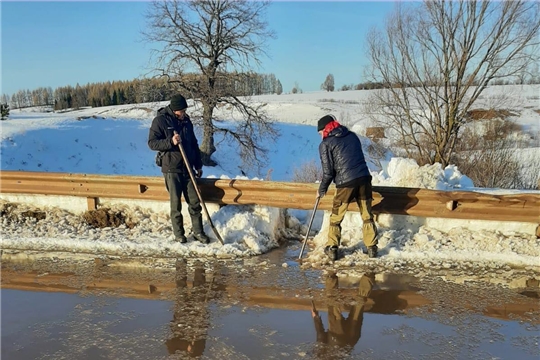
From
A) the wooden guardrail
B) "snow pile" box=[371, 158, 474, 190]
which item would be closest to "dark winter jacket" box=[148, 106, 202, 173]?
the wooden guardrail

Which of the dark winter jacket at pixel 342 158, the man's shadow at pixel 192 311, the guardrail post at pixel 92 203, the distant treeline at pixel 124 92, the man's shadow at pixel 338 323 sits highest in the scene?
the distant treeline at pixel 124 92

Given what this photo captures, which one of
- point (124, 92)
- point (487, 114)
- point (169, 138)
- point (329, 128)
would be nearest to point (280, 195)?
point (329, 128)

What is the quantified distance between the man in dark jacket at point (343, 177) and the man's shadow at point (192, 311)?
1.62m

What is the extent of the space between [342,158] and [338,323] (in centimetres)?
221

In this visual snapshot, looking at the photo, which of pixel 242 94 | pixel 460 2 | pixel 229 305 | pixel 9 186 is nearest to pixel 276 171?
pixel 242 94

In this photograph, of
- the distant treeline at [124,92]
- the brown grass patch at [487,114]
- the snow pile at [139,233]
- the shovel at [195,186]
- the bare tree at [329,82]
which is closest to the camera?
the snow pile at [139,233]

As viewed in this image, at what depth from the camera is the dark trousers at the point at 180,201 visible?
238 inches

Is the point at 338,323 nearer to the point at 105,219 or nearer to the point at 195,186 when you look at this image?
the point at 195,186

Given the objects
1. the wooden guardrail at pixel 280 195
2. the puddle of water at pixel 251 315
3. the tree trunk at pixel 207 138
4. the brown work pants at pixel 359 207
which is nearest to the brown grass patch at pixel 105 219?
the wooden guardrail at pixel 280 195

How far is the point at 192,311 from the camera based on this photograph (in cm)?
418

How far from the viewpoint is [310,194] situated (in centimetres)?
615

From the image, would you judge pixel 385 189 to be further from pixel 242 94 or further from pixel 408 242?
pixel 242 94

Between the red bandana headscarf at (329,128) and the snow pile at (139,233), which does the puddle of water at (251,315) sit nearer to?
the snow pile at (139,233)

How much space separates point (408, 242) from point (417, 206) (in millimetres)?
498
